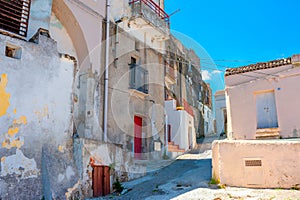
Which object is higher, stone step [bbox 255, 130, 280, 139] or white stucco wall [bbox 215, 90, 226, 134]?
white stucco wall [bbox 215, 90, 226, 134]

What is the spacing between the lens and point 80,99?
11.1 meters

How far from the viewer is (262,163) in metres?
7.54

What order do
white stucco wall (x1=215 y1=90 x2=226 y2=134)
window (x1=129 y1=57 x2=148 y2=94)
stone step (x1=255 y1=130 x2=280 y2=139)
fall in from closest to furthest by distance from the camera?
stone step (x1=255 y1=130 x2=280 y2=139), window (x1=129 y1=57 x2=148 y2=94), white stucco wall (x1=215 y1=90 x2=226 y2=134)

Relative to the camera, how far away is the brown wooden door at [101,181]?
26.5 ft

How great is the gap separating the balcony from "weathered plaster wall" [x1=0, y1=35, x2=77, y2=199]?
6.93 m

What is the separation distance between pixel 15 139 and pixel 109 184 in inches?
131

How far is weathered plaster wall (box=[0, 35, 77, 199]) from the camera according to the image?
6230 mm

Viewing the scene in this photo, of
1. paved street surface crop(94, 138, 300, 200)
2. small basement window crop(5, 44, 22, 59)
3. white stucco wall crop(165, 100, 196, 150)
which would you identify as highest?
small basement window crop(5, 44, 22, 59)

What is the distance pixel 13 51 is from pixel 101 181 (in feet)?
13.8

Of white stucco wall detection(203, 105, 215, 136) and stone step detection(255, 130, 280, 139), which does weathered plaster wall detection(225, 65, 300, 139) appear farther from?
white stucco wall detection(203, 105, 215, 136)

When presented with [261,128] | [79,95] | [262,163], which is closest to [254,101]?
[261,128]

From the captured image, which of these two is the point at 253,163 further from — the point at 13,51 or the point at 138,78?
the point at 138,78

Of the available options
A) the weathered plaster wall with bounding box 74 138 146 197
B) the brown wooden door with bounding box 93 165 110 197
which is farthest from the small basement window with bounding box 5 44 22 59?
the brown wooden door with bounding box 93 165 110 197

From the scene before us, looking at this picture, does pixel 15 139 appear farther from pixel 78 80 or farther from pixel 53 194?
pixel 78 80
